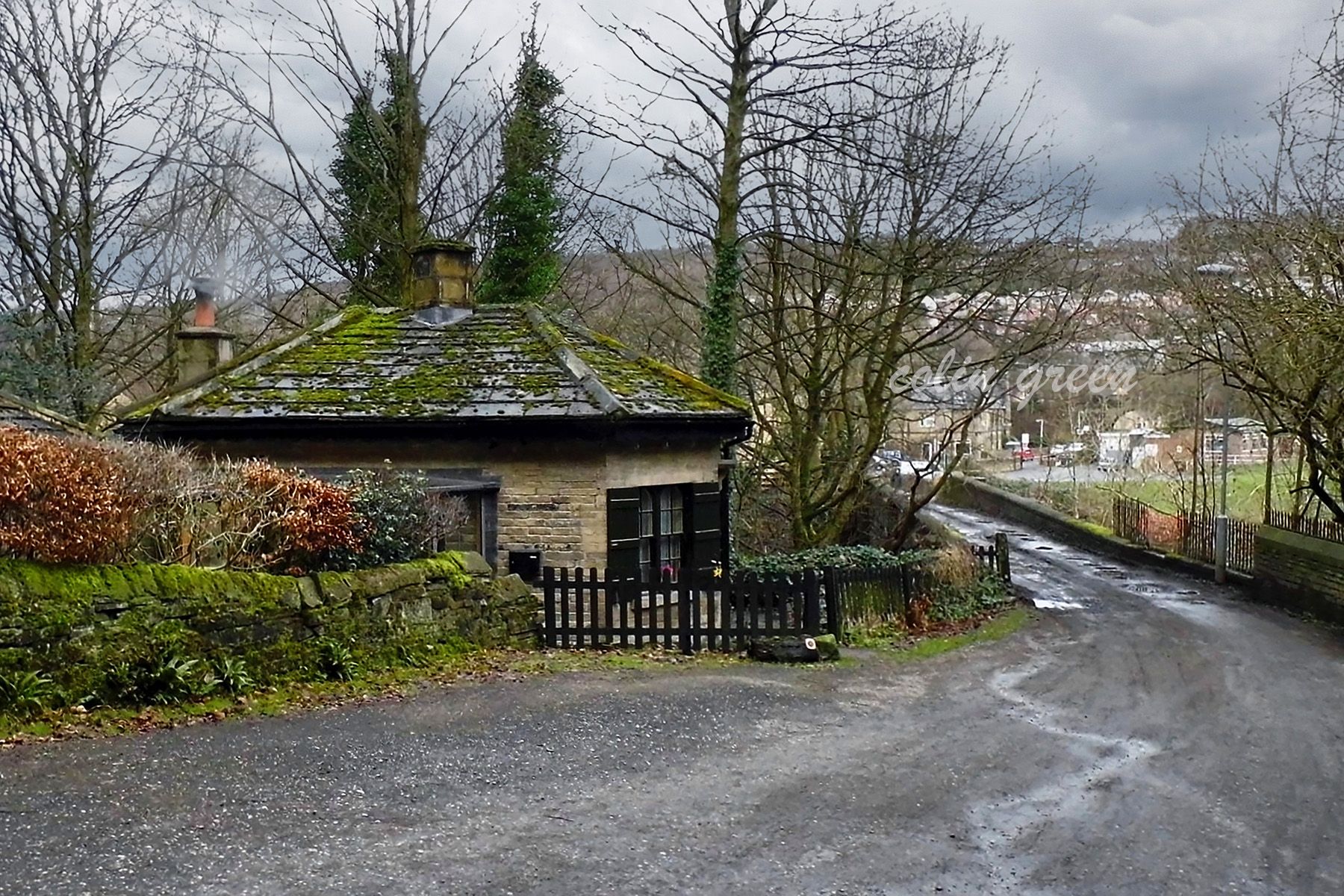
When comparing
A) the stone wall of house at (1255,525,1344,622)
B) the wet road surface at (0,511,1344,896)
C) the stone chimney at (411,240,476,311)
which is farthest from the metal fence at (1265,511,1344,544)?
the stone chimney at (411,240,476,311)

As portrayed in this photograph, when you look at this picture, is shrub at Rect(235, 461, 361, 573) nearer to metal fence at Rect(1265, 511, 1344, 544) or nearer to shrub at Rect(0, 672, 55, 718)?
shrub at Rect(0, 672, 55, 718)

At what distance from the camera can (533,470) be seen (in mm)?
14406

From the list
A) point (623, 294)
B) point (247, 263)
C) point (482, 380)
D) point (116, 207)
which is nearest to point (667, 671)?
point (482, 380)

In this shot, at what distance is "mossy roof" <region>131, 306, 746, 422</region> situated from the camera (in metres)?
14.3

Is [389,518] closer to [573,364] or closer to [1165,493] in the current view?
[573,364]

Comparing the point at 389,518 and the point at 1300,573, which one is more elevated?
the point at 389,518

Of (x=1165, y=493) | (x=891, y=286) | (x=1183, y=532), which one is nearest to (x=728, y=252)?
(x=891, y=286)

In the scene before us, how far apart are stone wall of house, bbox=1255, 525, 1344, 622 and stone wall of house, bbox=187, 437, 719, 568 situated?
13.6 metres

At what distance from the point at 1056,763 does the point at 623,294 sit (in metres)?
24.7

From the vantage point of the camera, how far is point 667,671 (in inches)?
463

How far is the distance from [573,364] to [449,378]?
1655mm

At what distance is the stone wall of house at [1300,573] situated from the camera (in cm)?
2011

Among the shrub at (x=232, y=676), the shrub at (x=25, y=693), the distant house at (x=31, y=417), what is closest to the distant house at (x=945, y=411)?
the distant house at (x=31, y=417)

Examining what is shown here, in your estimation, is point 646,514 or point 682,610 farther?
point 646,514
